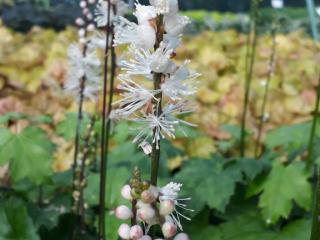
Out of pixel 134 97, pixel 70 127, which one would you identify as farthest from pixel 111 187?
pixel 134 97

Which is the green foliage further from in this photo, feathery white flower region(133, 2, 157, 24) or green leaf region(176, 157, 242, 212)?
feathery white flower region(133, 2, 157, 24)

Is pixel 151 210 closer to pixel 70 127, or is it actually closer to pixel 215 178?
pixel 215 178

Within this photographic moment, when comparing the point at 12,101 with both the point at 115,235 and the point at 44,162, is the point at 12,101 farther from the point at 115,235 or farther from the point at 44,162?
the point at 115,235

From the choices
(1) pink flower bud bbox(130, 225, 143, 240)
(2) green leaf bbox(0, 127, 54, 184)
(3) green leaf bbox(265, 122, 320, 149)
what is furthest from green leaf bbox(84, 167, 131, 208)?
(1) pink flower bud bbox(130, 225, 143, 240)

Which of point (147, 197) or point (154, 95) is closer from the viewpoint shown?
point (147, 197)

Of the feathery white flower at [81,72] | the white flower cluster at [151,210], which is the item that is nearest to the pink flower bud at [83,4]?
the feathery white flower at [81,72]

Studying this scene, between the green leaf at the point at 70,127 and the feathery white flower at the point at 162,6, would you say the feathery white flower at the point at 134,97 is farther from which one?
the green leaf at the point at 70,127

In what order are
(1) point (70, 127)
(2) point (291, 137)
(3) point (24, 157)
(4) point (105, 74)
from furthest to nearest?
(1) point (70, 127) → (2) point (291, 137) → (3) point (24, 157) → (4) point (105, 74)
